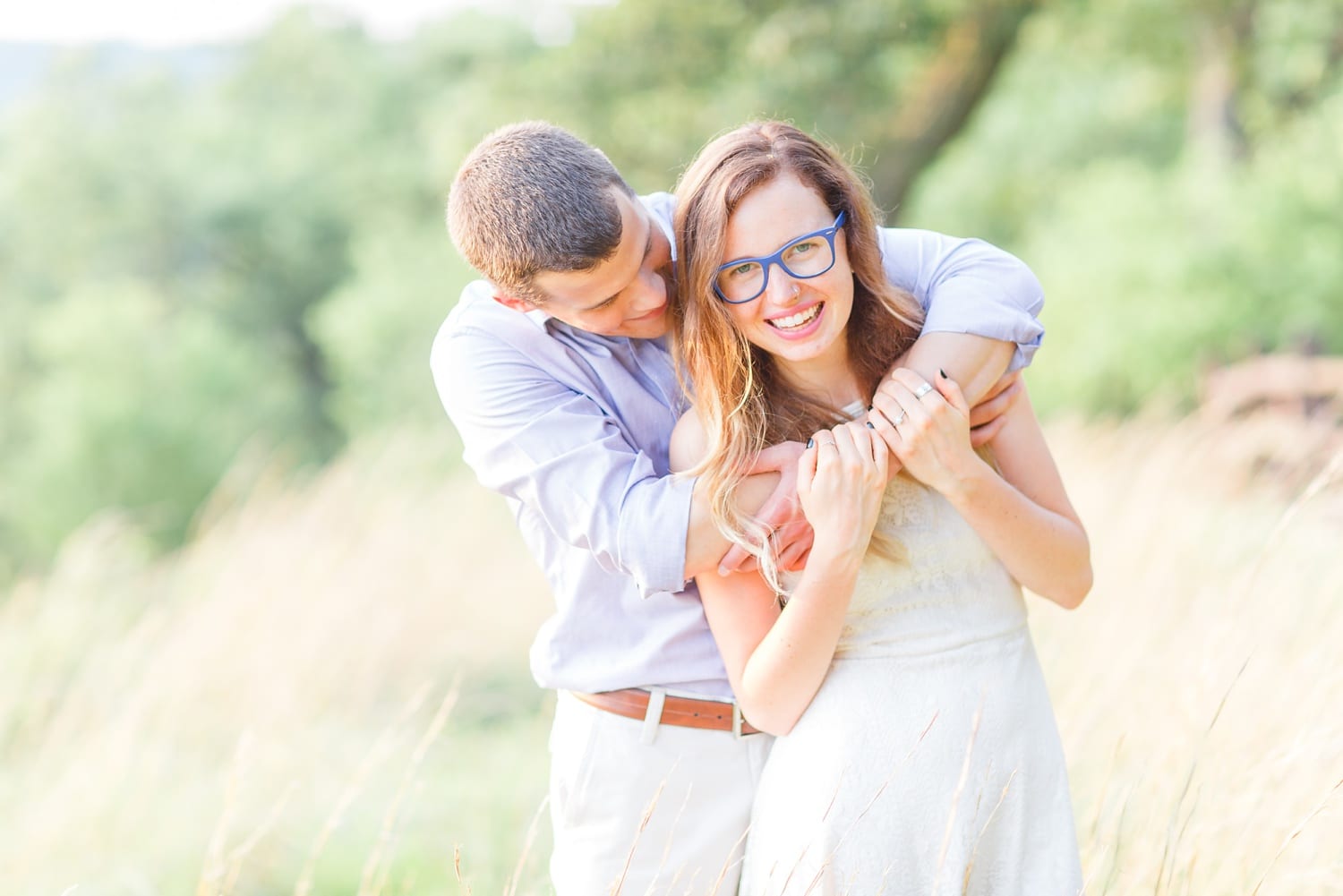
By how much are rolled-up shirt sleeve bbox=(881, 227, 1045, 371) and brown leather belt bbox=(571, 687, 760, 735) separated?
0.76 meters

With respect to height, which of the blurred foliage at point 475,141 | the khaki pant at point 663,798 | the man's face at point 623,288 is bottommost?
the blurred foliage at point 475,141

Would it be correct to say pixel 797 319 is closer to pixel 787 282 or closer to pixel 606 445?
pixel 787 282

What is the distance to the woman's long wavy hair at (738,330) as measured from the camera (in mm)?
1838

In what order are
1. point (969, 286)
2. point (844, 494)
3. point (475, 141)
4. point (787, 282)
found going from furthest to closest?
point (475, 141), point (969, 286), point (787, 282), point (844, 494)

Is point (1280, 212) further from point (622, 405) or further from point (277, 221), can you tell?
point (277, 221)

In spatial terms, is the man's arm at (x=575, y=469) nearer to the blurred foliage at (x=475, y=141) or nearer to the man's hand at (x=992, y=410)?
the man's hand at (x=992, y=410)

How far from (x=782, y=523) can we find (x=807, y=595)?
0.14 metres

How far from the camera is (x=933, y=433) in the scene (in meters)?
1.77

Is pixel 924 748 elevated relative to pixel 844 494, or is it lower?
lower

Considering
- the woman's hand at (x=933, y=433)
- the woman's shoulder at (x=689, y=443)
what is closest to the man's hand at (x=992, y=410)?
the woman's hand at (x=933, y=433)

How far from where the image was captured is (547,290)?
1942 mm

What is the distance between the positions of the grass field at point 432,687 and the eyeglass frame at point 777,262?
0.90m

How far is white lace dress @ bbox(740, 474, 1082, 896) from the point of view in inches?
71.9

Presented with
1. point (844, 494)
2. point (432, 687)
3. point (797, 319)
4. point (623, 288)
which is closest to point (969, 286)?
point (797, 319)
